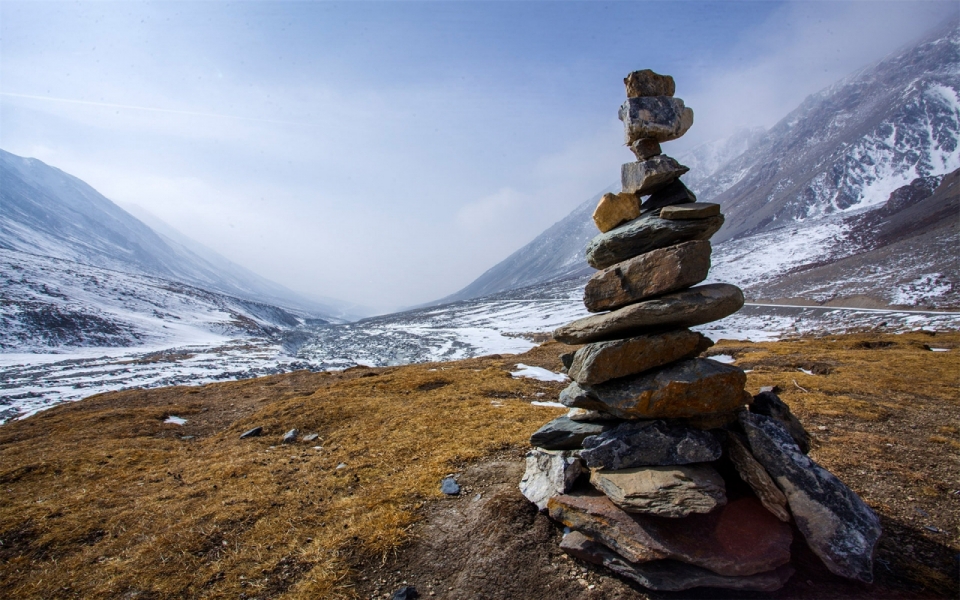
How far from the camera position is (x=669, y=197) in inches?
388

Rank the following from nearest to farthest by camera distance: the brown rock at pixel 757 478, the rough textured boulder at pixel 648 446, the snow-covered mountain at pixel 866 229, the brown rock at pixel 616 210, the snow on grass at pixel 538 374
Result: the brown rock at pixel 757 478 → the rough textured boulder at pixel 648 446 → the brown rock at pixel 616 210 → the snow on grass at pixel 538 374 → the snow-covered mountain at pixel 866 229

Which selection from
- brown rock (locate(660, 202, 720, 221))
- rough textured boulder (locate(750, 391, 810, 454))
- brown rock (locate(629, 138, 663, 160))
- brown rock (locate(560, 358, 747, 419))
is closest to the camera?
brown rock (locate(560, 358, 747, 419))

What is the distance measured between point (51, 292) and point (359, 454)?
11058 cm

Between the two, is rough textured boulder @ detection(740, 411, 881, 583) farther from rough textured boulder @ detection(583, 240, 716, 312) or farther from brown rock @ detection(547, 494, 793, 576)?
rough textured boulder @ detection(583, 240, 716, 312)

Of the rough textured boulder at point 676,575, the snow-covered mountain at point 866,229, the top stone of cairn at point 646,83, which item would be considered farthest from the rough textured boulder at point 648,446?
the snow-covered mountain at point 866,229

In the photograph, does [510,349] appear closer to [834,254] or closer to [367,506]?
[367,506]

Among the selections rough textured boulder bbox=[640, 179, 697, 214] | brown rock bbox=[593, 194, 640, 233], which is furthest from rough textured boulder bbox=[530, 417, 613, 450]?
rough textured boulder bbox=[640, 179, 697, 214]

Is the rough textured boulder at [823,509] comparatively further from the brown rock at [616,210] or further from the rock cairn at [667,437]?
the brown rock at [616,210]

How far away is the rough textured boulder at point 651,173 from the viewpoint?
31.1 feet

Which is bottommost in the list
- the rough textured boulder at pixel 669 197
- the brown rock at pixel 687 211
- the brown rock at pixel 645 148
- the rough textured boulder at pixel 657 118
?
the brown rock at pixel 687 211

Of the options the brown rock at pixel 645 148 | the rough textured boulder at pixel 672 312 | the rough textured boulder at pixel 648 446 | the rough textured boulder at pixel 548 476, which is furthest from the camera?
the brown rock at pixel 645 148

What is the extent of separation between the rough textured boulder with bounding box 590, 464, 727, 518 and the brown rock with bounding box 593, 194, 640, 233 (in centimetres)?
596

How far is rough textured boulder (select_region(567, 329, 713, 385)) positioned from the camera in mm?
8953

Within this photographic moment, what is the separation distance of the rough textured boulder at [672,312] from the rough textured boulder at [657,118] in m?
3.99
